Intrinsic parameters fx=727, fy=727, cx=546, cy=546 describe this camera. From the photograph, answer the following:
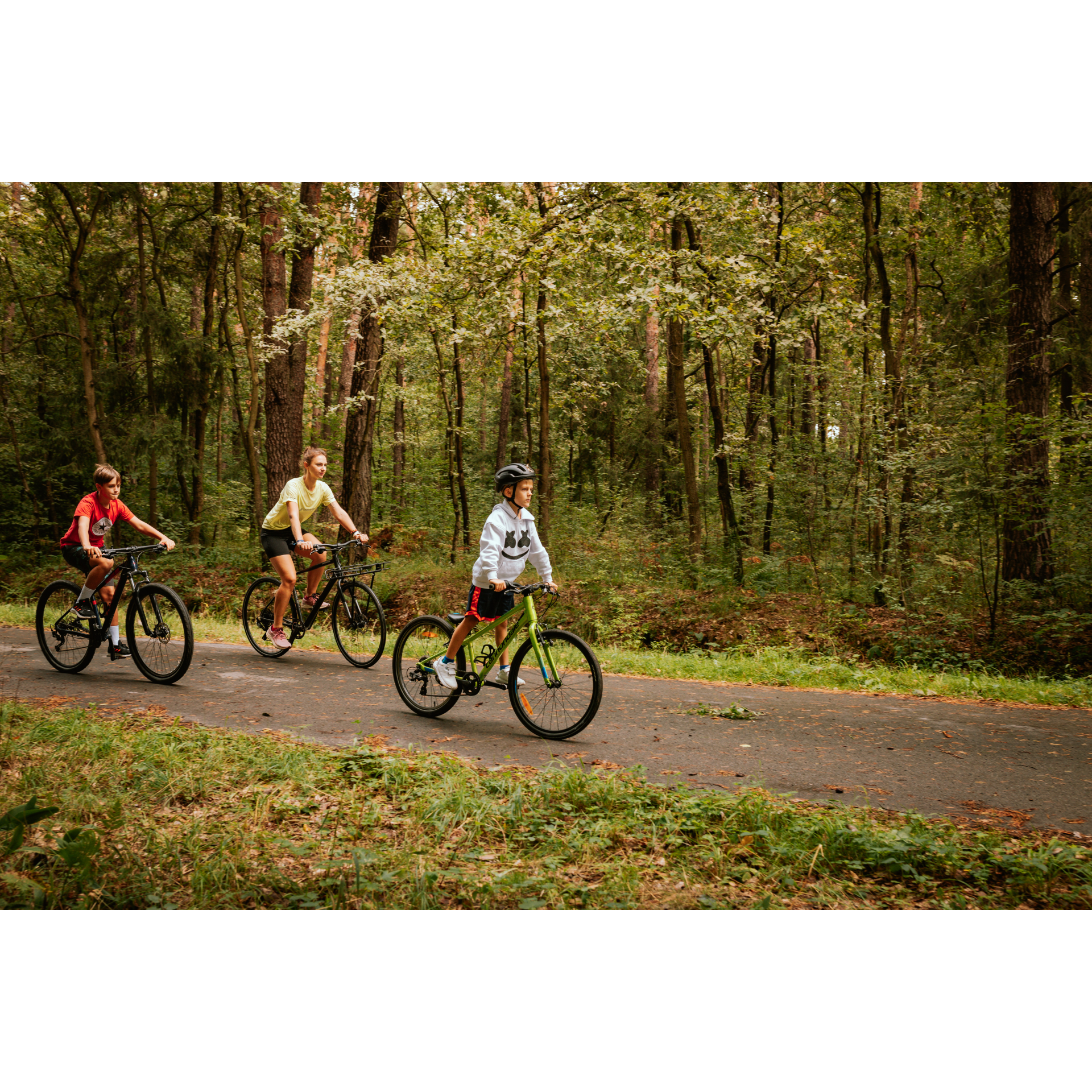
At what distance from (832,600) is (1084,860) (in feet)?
29.4

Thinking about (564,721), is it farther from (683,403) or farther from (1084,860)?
(683,403)

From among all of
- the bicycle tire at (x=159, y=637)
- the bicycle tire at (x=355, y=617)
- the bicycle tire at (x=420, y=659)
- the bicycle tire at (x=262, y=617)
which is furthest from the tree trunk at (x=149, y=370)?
the bicycle tire at (x=420, y=659)

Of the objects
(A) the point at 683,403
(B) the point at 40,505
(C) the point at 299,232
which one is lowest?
(B) the point at 40,505

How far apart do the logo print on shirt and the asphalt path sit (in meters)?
1.50

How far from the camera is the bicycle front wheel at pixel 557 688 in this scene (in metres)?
5.71

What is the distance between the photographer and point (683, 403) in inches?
624

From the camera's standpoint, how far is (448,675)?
6352mm

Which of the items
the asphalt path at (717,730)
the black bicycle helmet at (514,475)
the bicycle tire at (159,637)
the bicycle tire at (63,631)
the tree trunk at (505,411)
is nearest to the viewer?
the asphalt path at (717,730)

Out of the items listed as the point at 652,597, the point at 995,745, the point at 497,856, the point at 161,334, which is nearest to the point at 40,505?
the point at 161,334

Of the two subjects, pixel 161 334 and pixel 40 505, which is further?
pixel 40 505

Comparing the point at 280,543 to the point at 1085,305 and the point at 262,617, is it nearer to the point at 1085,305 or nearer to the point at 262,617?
the point at 262,617

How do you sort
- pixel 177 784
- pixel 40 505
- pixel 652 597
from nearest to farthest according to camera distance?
pixel 177 784 → pixel 652 597 → pixel 40 505

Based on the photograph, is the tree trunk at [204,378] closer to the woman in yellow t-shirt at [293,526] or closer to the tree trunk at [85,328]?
the tree trunk at [85,328]

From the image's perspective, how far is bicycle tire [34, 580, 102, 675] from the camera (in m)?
7.96
